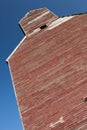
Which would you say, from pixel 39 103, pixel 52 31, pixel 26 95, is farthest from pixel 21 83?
pixel 52 31

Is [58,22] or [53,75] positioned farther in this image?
[58,22]

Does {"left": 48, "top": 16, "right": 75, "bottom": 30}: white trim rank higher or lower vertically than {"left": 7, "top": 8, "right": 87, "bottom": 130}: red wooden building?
higher

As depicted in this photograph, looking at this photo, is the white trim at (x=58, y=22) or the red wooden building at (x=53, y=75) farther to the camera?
the white trim at (x=58, y=22)

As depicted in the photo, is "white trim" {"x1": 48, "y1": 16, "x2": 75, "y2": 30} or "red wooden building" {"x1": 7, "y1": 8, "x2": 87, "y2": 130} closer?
"red wooden building" {"x1": 7, "y1": 8, "x2": 87, "y2": 130}

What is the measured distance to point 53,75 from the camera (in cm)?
1261

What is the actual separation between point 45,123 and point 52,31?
6052mm

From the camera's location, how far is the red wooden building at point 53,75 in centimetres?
1088

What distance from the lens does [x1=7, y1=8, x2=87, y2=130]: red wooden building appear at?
10883 mm

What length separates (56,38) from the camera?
572 inches

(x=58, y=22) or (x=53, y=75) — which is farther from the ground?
(x=58, y=22)

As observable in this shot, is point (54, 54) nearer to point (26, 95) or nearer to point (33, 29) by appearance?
point (26, 95)

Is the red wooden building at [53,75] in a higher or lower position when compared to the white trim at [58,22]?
lower

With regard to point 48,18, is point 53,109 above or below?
below

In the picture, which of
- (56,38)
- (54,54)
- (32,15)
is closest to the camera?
(54,54)
